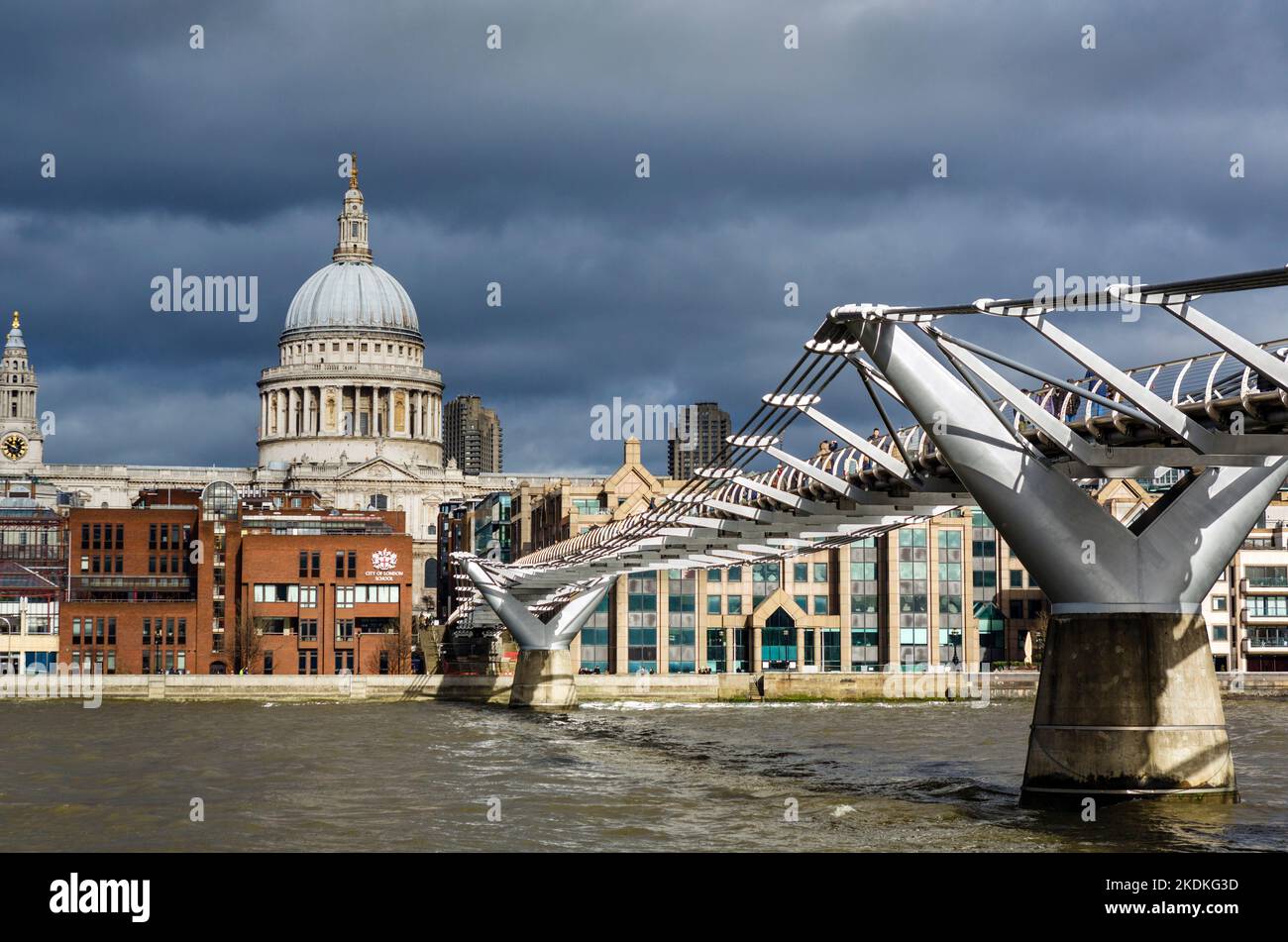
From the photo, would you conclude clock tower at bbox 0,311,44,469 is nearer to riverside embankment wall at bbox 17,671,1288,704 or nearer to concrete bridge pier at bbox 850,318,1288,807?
riverside embankment wall at bbox 17,671,1288,704

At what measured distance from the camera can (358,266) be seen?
191 meters

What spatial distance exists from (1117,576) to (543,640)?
167ft

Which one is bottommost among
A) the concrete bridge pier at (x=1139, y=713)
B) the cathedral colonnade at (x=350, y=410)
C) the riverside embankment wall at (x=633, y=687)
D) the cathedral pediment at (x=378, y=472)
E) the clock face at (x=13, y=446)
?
the riverside embankment wall at (x=633, y=687)

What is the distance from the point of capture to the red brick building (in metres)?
92.9

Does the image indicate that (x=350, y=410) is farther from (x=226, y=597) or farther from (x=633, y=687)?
(x=633, y=687)

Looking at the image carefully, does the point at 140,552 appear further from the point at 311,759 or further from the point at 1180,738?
the point at 1180,738

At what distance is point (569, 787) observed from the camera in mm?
39219

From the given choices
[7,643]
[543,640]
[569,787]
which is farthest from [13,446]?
[569,787]

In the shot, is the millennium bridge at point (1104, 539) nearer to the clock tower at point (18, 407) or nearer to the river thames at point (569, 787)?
the river thames at point (569, 787)

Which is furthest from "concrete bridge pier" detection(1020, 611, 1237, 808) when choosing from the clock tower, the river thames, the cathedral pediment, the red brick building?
the clock tower

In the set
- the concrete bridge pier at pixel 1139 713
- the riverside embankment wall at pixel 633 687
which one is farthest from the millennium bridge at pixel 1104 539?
the riverside embankment wall at pixel 633 687

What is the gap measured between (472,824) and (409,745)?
69.1 ft

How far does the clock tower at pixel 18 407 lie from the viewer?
607ft

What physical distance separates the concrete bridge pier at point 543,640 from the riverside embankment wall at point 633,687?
3909mm
